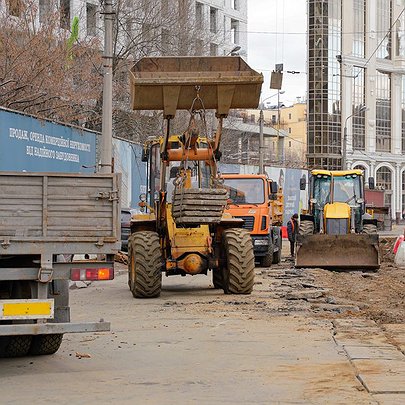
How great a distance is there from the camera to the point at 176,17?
44.2 metres

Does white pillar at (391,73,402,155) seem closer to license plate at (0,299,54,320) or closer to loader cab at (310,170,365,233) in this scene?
loader cab at (310,170,365,233)

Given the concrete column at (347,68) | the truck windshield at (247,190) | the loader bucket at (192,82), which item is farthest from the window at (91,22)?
the concrete column at (347,68)

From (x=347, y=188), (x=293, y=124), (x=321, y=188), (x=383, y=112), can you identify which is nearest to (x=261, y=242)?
(x=321, y=188)

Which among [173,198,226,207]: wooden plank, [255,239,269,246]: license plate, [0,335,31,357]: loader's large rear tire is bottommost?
[0,335,31,357]: loader's large rear tire

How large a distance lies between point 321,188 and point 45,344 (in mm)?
20043

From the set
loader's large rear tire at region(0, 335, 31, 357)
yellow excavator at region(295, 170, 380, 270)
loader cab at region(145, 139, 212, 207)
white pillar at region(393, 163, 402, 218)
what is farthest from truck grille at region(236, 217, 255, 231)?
white pillar at region(393, 163, 402, 218)

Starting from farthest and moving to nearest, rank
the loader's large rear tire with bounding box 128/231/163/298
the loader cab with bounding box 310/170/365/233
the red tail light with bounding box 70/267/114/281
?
the loader cab with bounding box 310/170/365/233 → the loader's large rear tire with bounding box 128/231/163/298 → the red tail light with bounding box 70/267/114/281

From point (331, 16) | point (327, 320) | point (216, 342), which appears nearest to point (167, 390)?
point (216, 342)

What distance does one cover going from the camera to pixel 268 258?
2761 centimetres

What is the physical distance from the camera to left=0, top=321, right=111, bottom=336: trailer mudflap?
30.5 ft

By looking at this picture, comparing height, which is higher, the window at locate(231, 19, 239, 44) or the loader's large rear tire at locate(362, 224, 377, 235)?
the window at locate(231, 19, 239, 44)

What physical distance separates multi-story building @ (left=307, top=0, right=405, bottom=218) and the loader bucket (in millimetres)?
73676

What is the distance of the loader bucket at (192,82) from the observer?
17062 mm

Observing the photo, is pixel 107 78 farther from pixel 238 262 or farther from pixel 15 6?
pixel 15 6
